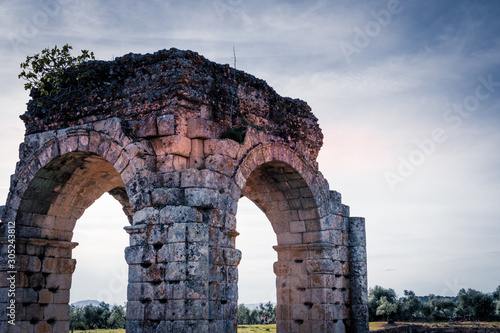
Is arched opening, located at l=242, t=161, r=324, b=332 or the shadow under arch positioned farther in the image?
arched opening, located at l=242, t=161, r=324, b=332

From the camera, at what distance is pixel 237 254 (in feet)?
27.2

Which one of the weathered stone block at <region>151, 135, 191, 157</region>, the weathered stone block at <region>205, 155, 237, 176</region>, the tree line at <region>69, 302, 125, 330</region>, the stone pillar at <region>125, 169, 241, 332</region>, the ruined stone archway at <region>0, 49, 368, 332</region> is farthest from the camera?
the tree line at <region>69, 302, 125, 330</region>

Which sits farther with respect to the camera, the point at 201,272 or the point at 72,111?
the point at 72,111

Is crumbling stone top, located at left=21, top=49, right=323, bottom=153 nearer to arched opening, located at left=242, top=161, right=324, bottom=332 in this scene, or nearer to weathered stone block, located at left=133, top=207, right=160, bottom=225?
arched opening, located at left=242, top=161, right=324, bottom=332

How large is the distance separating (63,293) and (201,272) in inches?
161

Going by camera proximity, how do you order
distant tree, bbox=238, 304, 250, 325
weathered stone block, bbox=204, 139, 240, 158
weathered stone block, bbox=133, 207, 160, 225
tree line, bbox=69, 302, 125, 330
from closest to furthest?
1. weathered stone block, bbox=133, 207, 160, 225
2. weathered stone block, bbox=204, 139, 240, 158
3. tree line, bbox=69, 302, 125, 330
4. distant tree, bbox=238, 304, 250, 325

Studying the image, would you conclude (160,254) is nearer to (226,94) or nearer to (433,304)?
(226,94)

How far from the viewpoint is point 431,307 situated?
3075cm

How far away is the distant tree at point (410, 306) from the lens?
29.0 metres

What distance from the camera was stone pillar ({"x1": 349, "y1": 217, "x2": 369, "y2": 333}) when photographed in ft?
35.2

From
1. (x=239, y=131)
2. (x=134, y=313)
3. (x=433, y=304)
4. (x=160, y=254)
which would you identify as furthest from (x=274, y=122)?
(x=433, y=304)

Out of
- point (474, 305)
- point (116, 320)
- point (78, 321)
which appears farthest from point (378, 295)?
point (78, 321)

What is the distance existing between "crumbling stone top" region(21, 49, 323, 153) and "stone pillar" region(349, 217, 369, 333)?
2.67m

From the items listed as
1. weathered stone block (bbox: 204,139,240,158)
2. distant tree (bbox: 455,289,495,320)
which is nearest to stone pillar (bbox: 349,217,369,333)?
weathered stone block (bbox: 204,139,240,158)
